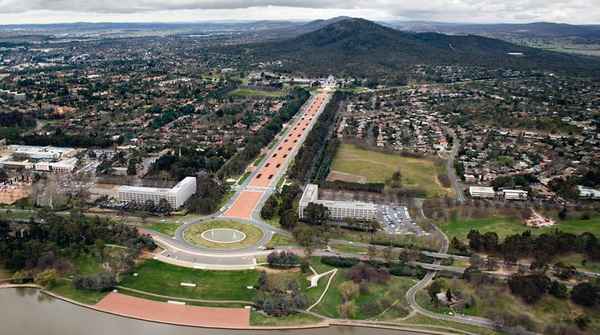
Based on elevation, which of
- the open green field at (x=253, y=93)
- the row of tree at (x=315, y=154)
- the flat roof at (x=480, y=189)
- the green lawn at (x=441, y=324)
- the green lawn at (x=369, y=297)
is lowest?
the green lawn at (x=441, y=324)

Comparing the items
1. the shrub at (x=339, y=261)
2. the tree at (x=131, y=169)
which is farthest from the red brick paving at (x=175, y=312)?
the tree at (x=131, y=169)

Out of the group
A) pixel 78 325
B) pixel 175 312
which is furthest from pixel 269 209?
pixel 78 325

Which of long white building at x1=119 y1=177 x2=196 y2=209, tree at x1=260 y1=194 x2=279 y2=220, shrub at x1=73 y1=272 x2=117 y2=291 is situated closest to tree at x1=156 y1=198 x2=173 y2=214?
long white building at x1=119 y1=177 x2=196 y2=209

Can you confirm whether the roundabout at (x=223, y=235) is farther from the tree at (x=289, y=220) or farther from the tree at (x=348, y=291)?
the tree at (x=348, y=291)

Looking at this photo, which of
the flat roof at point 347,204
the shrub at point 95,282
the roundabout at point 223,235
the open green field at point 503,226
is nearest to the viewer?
the shrub at point 95,282

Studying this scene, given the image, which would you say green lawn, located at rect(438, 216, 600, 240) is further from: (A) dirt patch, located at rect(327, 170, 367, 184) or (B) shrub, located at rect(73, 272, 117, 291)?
(B) shrub, located at rect(73, 272, 117, 291)

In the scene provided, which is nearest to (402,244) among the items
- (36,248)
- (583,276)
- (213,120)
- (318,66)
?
(583,276)

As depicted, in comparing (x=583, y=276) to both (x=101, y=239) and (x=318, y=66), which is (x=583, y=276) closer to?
(x=101, y=239)
